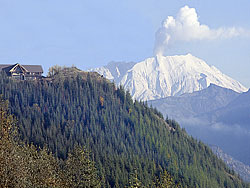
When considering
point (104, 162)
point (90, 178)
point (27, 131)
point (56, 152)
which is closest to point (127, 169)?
point (104, 162)

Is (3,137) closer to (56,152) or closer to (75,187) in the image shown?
(75,187)

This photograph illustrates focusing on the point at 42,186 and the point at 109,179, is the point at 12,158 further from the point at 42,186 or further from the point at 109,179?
the point at 109,179

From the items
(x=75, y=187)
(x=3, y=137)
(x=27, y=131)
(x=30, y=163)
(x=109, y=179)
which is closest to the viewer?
(x=3, y=137)

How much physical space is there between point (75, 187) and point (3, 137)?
33643 mm

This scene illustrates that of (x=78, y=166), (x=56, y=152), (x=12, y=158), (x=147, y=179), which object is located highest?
(x=12, y=158)

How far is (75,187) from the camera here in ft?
267

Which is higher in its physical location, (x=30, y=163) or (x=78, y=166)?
(x=30, y=163)

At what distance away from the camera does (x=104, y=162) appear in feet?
632

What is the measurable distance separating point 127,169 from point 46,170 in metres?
143

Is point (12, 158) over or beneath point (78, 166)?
over

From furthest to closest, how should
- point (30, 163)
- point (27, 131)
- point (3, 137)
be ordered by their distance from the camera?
point (27, 131)
point (30, 163)
point (3, 137)

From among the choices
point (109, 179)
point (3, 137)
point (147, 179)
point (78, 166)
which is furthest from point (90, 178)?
point (147, 179)

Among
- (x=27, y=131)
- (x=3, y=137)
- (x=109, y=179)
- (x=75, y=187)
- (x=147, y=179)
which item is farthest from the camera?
(x=27, y=131)

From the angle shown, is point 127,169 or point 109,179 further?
point 127,169
